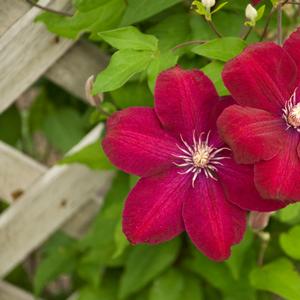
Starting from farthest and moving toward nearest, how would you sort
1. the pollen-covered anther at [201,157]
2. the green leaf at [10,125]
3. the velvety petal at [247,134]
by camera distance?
the green leaf at [10,125]
the pollen-covered anther at [201,157]
the velvety petal at [247,134]

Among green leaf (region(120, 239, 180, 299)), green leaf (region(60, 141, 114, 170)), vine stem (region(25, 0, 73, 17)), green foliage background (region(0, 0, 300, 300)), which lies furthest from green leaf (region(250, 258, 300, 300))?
vine stem (region(25, 0, 73, 17))

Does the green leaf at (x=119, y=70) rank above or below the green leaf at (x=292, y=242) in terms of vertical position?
above

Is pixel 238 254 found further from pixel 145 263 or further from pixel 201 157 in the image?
pixel 201 157

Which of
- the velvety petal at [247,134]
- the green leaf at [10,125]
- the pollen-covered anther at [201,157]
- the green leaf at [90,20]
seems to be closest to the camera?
the velvety petal at [247,134]

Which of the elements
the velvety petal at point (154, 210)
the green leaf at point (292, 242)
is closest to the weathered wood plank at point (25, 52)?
the velvety petal at point (154, 210)

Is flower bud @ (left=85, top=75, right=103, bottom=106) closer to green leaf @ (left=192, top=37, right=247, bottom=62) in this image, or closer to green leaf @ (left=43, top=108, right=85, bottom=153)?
green leaf @ (left=192, top=37, right=247, bottom=62)

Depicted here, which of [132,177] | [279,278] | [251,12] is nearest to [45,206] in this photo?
[132,177]

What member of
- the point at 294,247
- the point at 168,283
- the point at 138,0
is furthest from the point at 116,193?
the point at 138,0

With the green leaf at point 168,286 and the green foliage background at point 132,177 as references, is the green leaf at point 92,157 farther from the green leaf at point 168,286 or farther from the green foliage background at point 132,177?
the green leaf at point 168,286
